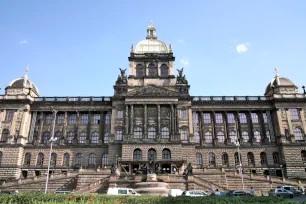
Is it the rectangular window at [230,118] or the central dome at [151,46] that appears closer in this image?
the rectangular window at [230,118]

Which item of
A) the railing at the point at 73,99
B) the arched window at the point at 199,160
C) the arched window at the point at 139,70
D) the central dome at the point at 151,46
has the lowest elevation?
the arched window at the point at 199,160

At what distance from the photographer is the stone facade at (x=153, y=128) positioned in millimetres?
59594

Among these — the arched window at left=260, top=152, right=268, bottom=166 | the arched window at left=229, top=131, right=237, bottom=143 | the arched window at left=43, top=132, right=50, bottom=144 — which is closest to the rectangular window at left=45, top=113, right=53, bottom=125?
the arched window at left=43, top=132, right=50, bottom=144

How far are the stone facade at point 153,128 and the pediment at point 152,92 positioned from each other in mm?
231

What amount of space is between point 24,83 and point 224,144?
5141cm

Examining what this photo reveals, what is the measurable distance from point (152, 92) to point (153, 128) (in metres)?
8.34

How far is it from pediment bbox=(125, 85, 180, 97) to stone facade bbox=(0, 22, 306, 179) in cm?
23

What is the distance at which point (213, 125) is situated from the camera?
6588cm

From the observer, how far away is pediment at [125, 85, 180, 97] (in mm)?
63031

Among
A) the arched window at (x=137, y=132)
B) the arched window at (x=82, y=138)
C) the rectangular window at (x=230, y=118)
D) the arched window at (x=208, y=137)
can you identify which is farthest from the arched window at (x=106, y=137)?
the rectangular window at (x=230, y=118)

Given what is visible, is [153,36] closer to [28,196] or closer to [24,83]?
[24,83]

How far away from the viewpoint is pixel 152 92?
63406mm

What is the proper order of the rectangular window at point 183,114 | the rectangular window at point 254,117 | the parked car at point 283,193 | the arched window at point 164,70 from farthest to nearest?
the arched window at point 164,70 < the rectangular window at point 254,117 < the rectangular window at point 183,114 < the parked car at point 283,193

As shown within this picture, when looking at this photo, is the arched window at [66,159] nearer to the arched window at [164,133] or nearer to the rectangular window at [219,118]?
the arched window at [164,133]
